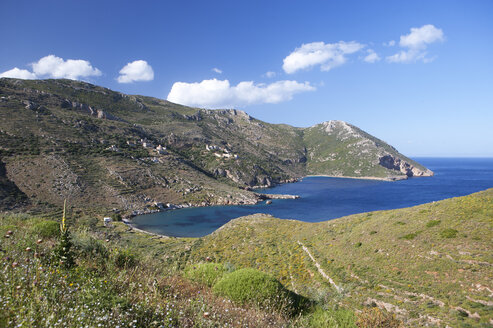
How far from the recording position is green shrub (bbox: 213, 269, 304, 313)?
6453 mm

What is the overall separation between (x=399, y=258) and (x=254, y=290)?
11.6 metres

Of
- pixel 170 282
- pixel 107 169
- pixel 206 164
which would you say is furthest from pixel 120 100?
pixel 170 282

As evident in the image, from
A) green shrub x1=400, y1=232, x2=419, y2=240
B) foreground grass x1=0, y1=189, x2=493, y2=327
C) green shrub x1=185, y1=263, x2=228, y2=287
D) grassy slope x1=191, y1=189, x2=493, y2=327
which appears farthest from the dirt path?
green shrub x1=185, y1=263, x2=228, y2=287

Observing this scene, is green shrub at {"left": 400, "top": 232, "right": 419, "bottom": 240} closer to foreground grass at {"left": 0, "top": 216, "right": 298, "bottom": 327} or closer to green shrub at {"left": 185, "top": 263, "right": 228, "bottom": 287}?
green shrub at {"left": 185, "top": 263, "right": 228, "bottom": 287}

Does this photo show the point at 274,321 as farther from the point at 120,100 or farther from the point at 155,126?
the point at 120,100

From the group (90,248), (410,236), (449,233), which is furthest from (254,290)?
(449,233)

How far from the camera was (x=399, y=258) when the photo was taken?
45.2ft

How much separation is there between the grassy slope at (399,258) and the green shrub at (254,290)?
9.45ft

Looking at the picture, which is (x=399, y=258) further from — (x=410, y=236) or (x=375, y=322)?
(x=375, y=322)

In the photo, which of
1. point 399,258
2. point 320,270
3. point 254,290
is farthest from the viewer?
point 320,270

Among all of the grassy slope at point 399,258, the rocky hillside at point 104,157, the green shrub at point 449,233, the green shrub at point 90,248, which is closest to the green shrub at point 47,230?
the green shrub at point 90,248

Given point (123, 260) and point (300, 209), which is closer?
point (123, 260)

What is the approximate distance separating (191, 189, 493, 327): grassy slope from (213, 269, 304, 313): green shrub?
288cm

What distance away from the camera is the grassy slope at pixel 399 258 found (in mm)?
9586
